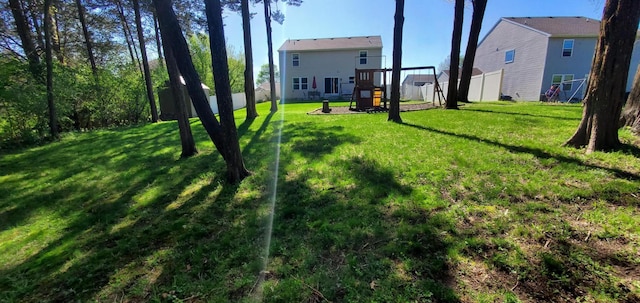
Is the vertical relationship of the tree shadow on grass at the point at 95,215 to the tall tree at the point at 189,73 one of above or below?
below

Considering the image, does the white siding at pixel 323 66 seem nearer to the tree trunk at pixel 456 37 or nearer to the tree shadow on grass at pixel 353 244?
the tree trunk at pixel 456 37

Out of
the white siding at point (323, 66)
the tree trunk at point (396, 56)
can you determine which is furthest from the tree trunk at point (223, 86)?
the white siding at point (323, 66)

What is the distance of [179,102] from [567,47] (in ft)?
77.0

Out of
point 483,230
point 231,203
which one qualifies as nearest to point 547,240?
point 483,230

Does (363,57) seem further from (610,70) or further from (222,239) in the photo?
(222,239)

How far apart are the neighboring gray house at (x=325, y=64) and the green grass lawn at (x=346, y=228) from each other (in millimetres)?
21675

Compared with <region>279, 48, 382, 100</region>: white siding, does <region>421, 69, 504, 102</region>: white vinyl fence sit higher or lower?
lower

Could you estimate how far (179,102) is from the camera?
18.0 ft

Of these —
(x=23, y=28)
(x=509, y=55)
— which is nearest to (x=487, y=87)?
(x=509, y=55)

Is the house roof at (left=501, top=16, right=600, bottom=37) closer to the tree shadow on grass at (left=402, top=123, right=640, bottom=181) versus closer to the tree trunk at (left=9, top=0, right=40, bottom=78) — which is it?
the tree shadow on grass at (left=402, top=123, right=640, bottom=181)

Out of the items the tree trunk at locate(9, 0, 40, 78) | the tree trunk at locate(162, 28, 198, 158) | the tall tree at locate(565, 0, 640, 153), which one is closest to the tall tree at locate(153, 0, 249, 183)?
the tree trunk at locate(162, 28, 198, 158)

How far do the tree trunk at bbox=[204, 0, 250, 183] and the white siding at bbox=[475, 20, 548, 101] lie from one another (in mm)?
21510

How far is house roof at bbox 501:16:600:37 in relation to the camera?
18.2m

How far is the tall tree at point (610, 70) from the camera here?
12.0 feet
